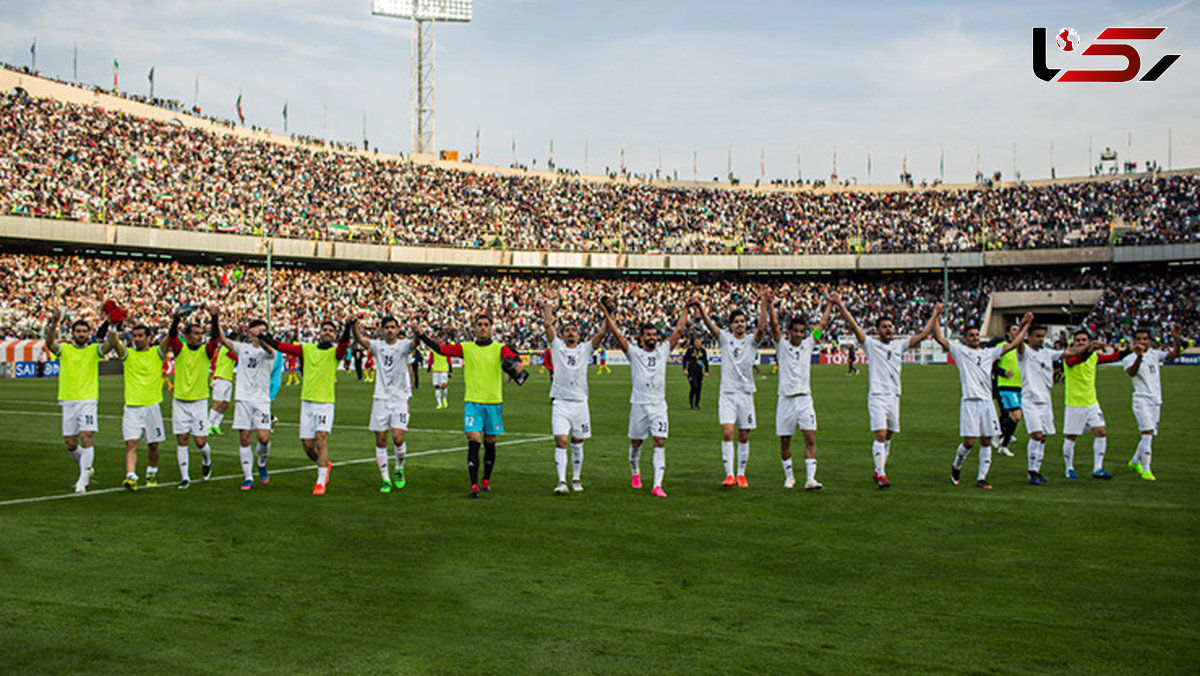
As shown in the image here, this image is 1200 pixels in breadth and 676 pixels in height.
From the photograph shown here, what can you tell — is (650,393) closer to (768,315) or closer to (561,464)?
(561,464)

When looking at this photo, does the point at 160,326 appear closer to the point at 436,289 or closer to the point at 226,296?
the point at 226,296

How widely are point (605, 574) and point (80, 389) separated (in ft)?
28.6

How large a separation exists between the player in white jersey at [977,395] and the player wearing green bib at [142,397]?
1094 centimetres

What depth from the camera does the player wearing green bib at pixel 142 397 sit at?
13000 mm

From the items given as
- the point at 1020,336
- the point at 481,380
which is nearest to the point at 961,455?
the point at 1020,336

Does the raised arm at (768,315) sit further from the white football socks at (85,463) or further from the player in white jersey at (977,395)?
the white football socks at (85,463)

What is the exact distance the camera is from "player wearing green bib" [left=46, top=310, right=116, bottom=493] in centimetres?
1299

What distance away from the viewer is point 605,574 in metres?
8.30

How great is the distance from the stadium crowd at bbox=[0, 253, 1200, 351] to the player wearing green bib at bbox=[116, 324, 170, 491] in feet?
125

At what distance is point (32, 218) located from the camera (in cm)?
5344

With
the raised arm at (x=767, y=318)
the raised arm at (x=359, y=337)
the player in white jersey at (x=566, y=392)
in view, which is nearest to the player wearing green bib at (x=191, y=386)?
the raised arm at (x=359, y=337)

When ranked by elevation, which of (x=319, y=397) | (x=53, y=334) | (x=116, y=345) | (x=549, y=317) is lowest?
(x=319, y=397)

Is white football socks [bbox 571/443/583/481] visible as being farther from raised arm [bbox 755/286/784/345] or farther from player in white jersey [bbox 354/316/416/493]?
raised arm [bbox 755/286/784/345]

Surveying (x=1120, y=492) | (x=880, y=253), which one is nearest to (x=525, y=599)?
(x=1120, y=492)
